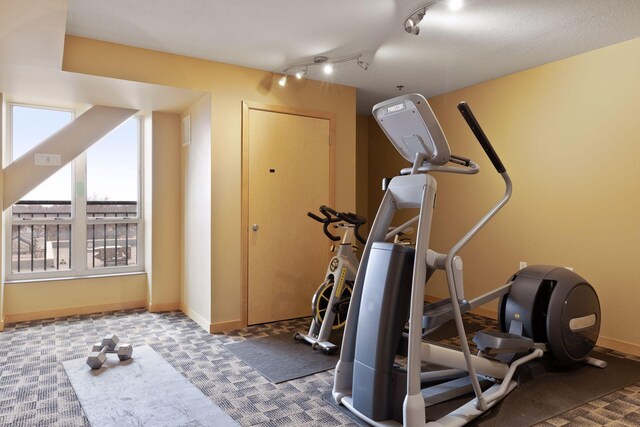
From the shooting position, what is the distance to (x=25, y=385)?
2713 mm

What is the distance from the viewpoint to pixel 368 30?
10.4ft

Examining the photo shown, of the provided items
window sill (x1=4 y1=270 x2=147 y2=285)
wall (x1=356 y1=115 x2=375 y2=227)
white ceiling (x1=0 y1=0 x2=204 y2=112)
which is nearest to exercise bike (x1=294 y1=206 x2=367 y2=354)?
white ceiling (x1=0 y1=0 x2=204 y2=112)

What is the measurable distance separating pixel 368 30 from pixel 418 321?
2.12 metres

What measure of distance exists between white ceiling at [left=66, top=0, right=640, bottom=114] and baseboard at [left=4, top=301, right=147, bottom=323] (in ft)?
8.72

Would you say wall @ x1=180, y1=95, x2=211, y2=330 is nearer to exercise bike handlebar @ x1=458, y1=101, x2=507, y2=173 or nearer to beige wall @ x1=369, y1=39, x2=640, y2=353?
exercise bike handlebar @ x1=458, y1=101, x2=507, y2=173

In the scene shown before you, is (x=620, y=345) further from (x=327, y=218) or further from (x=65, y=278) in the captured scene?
(x=65, y=278)

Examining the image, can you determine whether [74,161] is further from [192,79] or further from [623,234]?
[623,234]

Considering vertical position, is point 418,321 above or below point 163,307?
above

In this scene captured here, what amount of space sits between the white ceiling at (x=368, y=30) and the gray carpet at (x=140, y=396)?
93.4 inches

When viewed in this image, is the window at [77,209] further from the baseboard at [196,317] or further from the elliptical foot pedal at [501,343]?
the elliptical foot pedal at [501,343]

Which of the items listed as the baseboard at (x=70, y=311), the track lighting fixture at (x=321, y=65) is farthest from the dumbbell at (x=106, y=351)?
the track lighting fixture at (x=321, y=65)

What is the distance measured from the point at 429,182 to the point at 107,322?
11.3 ft

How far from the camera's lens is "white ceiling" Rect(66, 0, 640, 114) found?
2785 mm

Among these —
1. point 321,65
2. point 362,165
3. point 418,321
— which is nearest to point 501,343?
point 418,321
